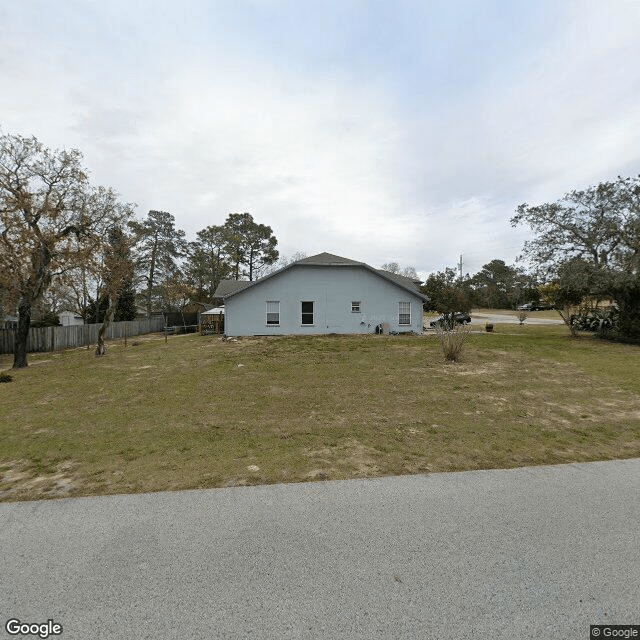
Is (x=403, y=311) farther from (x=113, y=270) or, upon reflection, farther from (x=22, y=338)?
(x=22, y=338)

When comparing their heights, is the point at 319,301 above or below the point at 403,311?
above

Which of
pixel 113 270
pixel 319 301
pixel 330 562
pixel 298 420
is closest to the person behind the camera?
pixel 330 562

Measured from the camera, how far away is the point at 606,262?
1881 centimetres

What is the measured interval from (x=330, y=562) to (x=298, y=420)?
3614 mm

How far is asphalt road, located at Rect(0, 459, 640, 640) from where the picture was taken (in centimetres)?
200

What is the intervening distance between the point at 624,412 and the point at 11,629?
9.08 metres

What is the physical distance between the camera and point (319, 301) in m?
20.1

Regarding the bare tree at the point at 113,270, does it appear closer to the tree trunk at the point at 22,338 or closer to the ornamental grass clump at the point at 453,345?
the tree trunk at the point at 22,338

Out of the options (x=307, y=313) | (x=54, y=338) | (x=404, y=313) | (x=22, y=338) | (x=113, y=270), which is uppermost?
(x=113, y=270)

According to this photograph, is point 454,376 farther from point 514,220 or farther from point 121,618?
point 514,220

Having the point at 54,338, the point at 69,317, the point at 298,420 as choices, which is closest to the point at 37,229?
the point at 54,338

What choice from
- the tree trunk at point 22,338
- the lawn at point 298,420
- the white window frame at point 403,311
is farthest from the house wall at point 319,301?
the tree trunk at point 22,338

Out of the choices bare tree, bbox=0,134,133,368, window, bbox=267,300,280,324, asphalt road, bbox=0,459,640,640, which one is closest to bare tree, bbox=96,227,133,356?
bare tree, bbox=0,134,133,368

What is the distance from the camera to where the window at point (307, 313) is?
20156mm
